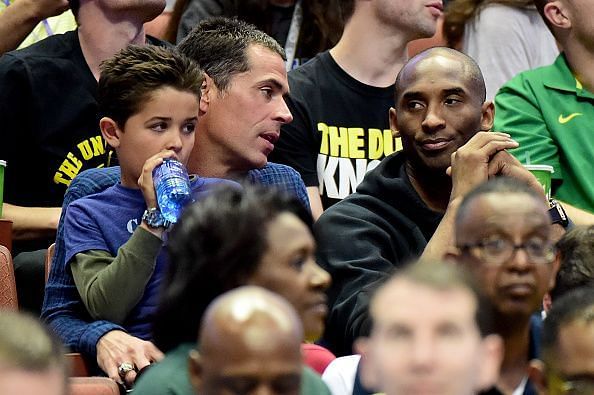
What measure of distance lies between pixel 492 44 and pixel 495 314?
2975 millimetres

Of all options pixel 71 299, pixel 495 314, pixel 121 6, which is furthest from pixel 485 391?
pixel 121 6

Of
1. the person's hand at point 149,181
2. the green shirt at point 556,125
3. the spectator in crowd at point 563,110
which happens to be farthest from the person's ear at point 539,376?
the green shirt at point 556,125

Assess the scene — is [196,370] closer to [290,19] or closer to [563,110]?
[563,110]

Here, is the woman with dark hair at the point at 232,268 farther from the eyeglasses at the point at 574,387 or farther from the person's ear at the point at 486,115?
the person's ear at the point at 486,115

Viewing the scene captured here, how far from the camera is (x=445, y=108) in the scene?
4020 millimetres

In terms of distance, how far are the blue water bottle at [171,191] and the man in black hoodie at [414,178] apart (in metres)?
0.48

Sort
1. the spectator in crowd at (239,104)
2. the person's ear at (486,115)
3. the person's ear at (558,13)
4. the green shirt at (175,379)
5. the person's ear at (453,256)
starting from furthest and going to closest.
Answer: the person's ear at (558,13) < the spectator in crowd at (239,104) < the person's ear at (486,115) < the person's ear at (453,256) < the green shirt at (175,379)

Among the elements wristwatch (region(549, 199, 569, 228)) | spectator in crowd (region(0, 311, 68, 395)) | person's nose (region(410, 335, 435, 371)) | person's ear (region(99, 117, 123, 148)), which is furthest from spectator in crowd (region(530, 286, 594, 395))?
person's ear (region(99, 117, 123, 148))

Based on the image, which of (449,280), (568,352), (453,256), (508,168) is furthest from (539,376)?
(508,168)

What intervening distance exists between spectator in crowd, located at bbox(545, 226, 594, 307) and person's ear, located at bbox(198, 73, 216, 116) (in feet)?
4.69

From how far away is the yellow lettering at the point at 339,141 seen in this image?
15.5 feet

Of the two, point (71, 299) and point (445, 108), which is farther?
point (445, 108)

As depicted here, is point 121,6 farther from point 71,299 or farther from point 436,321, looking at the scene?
point 436,321

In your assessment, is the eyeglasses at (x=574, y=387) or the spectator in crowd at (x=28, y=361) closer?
the spectator in crowd at (x=28, y=361)
